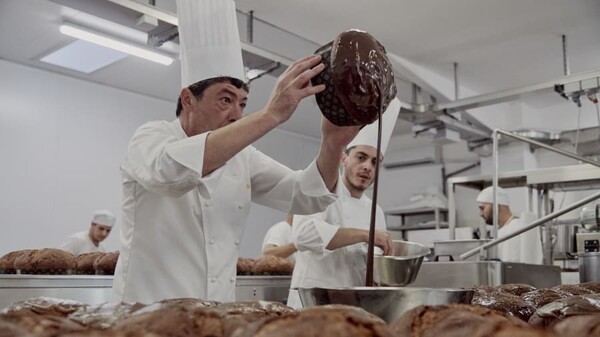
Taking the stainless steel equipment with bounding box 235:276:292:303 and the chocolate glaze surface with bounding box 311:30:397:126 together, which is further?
the stainless steel equipment with bounding box 235:276:292:303

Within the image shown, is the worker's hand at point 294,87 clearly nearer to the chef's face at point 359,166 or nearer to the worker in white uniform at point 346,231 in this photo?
the worker in white uniform at point 346,231

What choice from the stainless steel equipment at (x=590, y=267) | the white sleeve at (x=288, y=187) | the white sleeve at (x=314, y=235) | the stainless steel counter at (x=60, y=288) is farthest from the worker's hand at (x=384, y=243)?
the stainless steel counter at (x=60, y=288)

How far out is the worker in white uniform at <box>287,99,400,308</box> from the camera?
8.92ft

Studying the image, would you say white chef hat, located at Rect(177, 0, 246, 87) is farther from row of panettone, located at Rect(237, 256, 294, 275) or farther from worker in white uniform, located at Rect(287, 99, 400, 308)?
row of panettone, located at Rect(237, 256, 294, 275)

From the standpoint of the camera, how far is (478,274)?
304 centimetres

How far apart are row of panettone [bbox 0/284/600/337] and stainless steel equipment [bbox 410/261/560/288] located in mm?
2264

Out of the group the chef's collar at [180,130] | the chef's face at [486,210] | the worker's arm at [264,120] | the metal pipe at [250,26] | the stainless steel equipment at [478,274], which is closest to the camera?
the worker's arm at [264,120]

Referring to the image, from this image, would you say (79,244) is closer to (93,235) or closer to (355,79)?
(93,235)

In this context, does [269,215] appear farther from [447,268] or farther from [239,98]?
[239,98]

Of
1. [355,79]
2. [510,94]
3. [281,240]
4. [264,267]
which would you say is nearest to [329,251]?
[355,79]

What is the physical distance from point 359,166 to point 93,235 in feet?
15.1

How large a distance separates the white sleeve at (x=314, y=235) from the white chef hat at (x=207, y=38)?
2.86ft

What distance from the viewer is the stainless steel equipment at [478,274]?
9.96 ft

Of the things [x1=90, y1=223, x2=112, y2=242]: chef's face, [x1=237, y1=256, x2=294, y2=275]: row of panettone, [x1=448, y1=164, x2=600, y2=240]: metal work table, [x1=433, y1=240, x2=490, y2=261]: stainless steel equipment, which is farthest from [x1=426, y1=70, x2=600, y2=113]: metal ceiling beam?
[x1=90, y1=223, x2=112, y2=242]: chef's face
